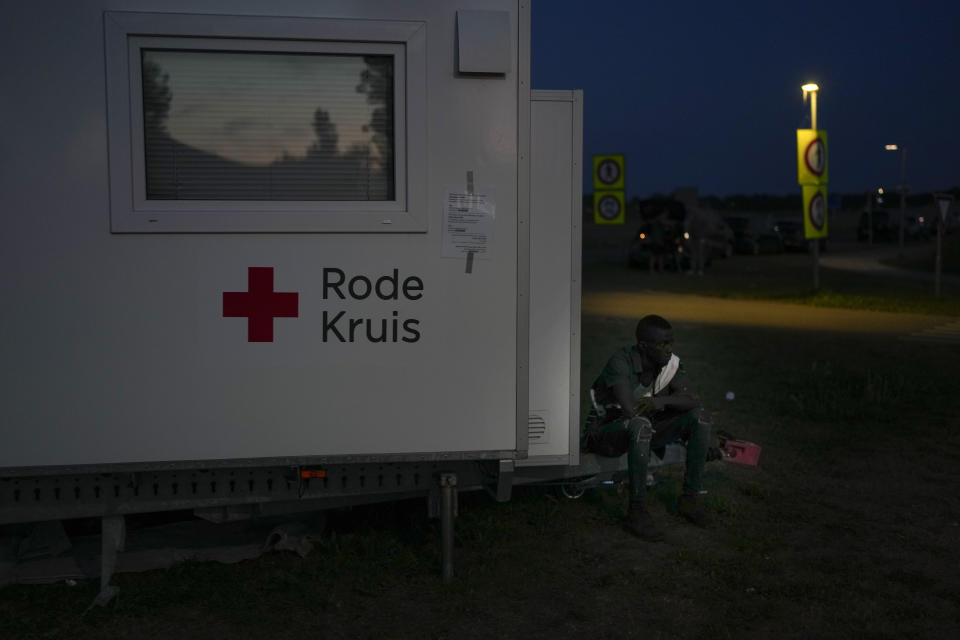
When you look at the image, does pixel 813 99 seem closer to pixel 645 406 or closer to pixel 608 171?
pixel 608 171

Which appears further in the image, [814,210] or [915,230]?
[915,230]

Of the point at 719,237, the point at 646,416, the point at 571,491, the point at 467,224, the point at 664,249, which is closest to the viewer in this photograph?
the point at 467,224

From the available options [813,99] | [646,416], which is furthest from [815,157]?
[646,416]

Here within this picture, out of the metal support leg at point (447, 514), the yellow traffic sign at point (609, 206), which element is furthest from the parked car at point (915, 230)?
the metal support leg at point (447, 514)

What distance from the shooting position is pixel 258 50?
13.2 feet

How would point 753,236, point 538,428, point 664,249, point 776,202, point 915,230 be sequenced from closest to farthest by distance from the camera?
point 538,428
point 664,249
point 753,236
point 915,230
point 776,202

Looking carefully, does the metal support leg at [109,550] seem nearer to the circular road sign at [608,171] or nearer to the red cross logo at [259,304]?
the red cross logo at [259,304]

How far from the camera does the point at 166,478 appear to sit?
4297 millimetres

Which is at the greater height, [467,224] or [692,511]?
[467,224]

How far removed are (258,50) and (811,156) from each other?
14983 mm

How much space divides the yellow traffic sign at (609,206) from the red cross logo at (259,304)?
14214mm

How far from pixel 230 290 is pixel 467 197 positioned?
3.40ft

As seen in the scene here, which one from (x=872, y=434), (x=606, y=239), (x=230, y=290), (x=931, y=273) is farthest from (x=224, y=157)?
(x=606, y=239)

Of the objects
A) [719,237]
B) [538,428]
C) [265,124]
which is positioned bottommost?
[538,428]
